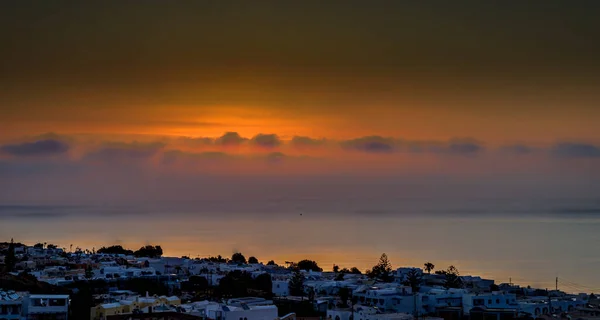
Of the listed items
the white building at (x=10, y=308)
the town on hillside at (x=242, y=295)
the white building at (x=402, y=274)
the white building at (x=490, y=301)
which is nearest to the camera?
the white building at (x=10, y=308)

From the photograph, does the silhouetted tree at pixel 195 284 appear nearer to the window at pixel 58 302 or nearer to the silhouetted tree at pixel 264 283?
the silhouetted tree at pixel 264 283

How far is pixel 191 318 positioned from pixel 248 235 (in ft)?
184

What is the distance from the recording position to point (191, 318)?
19.0 m

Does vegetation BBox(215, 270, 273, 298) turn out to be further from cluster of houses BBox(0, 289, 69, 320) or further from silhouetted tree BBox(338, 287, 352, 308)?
cluster of houses BBox(0, 289, 69, 320)

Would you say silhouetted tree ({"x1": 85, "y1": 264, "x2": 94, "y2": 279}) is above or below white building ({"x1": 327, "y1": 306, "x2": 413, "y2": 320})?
above

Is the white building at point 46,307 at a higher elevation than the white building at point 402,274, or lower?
lower

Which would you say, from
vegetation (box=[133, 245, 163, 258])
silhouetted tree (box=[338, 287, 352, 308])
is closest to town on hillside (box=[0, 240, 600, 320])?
silhouetted tree (box=[338, 287, 352, 308])

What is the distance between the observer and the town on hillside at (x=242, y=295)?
20.4 metres

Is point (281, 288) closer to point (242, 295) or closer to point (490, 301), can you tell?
point (242, 295)

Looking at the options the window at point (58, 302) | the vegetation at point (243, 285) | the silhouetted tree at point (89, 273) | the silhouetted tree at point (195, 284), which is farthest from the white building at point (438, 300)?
the silhouetted tree at point (89, 273)

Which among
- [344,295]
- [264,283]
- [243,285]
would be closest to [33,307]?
[243,285]

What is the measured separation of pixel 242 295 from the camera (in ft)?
86.7

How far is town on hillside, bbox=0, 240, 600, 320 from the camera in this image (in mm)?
20438

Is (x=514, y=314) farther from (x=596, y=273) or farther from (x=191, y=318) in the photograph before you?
(x=596, y=273)
